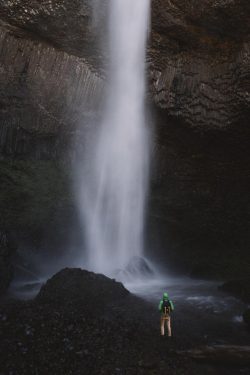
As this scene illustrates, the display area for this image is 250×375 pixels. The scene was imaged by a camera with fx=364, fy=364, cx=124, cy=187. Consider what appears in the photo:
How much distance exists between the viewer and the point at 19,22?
1725 centimetres

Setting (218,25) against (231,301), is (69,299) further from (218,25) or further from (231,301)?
(218,25)

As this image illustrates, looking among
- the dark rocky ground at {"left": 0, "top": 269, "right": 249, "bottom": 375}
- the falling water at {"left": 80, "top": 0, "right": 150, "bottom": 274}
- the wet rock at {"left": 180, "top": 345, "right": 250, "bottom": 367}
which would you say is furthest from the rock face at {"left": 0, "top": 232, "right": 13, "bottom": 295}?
A: the wet rock at {"left": 180, "top": 345, "right": 250, "bottom": 367}

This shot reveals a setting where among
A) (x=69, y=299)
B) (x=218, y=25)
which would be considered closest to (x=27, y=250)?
(x=69, y=299)

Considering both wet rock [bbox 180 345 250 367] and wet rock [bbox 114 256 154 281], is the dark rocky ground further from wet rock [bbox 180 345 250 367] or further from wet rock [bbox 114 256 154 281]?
wet rock [bbox 114 256 154 281]

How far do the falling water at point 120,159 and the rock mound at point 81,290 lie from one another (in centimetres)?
708

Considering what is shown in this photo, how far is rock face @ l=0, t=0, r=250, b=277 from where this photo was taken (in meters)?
17.3

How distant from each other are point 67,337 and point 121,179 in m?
13.9

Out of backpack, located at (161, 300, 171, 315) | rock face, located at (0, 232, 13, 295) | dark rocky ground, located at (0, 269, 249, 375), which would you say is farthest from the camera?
rock face, located at (0, 232, 13, 295)

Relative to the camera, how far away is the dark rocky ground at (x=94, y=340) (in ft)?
25.3

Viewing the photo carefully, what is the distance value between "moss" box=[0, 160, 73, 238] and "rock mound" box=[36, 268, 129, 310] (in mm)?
8616

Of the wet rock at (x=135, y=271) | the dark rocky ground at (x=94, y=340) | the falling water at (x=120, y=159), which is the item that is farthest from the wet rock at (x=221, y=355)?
the falling water at (x=120, y=159)

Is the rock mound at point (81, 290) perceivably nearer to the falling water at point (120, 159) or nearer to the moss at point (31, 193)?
the falling water at point (120, 159)

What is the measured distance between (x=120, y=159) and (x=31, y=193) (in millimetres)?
5696

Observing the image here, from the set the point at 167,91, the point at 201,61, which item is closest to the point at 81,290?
the point at 167,91
